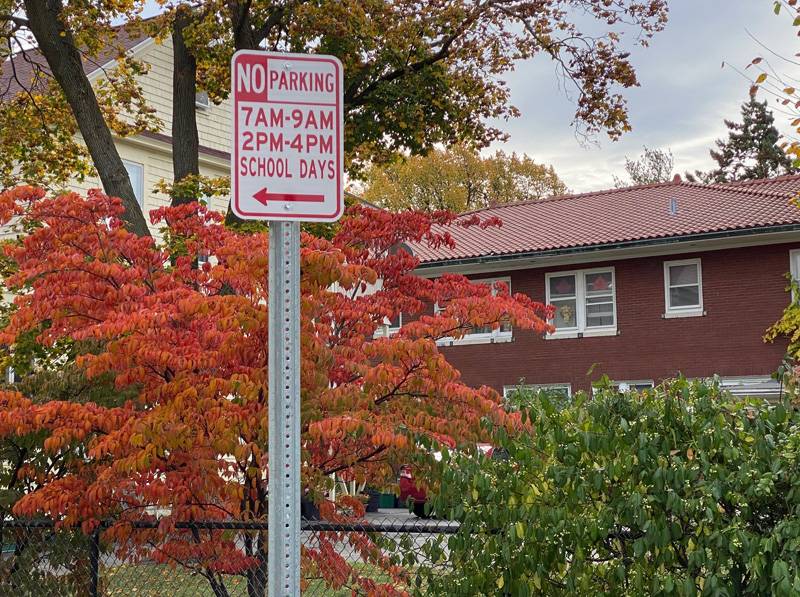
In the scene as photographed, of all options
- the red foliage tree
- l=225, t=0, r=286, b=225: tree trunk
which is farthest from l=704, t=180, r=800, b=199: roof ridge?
the red foliage tree

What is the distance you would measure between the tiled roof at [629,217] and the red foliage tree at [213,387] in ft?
69.0

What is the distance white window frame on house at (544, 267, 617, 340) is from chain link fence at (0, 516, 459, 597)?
2352 cm

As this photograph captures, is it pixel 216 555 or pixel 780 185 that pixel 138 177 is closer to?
pixel 780 185

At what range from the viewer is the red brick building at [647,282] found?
88.5 feet

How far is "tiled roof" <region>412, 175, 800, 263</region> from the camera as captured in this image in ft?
91.7

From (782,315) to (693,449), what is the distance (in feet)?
78.6

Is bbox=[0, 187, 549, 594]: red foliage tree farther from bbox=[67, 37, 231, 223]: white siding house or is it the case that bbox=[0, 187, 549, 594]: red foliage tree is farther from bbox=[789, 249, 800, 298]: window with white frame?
bbox=[789, 249, 800, 298]: window with white frame

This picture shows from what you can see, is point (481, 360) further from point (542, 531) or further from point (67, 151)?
point (542, 531)

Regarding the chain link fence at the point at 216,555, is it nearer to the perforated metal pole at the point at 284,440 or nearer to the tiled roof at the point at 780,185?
the perforated metal pole at the point at 284,440

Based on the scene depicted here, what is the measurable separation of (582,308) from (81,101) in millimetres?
19956

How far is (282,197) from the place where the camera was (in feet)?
10.1

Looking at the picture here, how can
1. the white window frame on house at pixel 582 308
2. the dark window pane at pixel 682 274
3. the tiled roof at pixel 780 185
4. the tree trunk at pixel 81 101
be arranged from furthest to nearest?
the tiled roof at pixel 780 185
the white window frame on house at pixel 582 308
the dark window pane at pixel 682 274
the tree trunk at pixel 81 101

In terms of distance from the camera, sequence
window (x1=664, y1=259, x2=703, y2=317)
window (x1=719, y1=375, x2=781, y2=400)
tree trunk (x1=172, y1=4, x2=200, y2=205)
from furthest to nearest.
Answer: window (x1=664, y1=259, x2=703, y2=317)
window (x1=719, y1=375, x2=781, y2=400)
tree trunk (x1=172, y1=4, x2=200, y2=205)

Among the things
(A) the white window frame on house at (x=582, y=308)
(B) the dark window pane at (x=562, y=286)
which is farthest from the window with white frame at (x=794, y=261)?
(B) the dark window pane at (x=562, y=286)
